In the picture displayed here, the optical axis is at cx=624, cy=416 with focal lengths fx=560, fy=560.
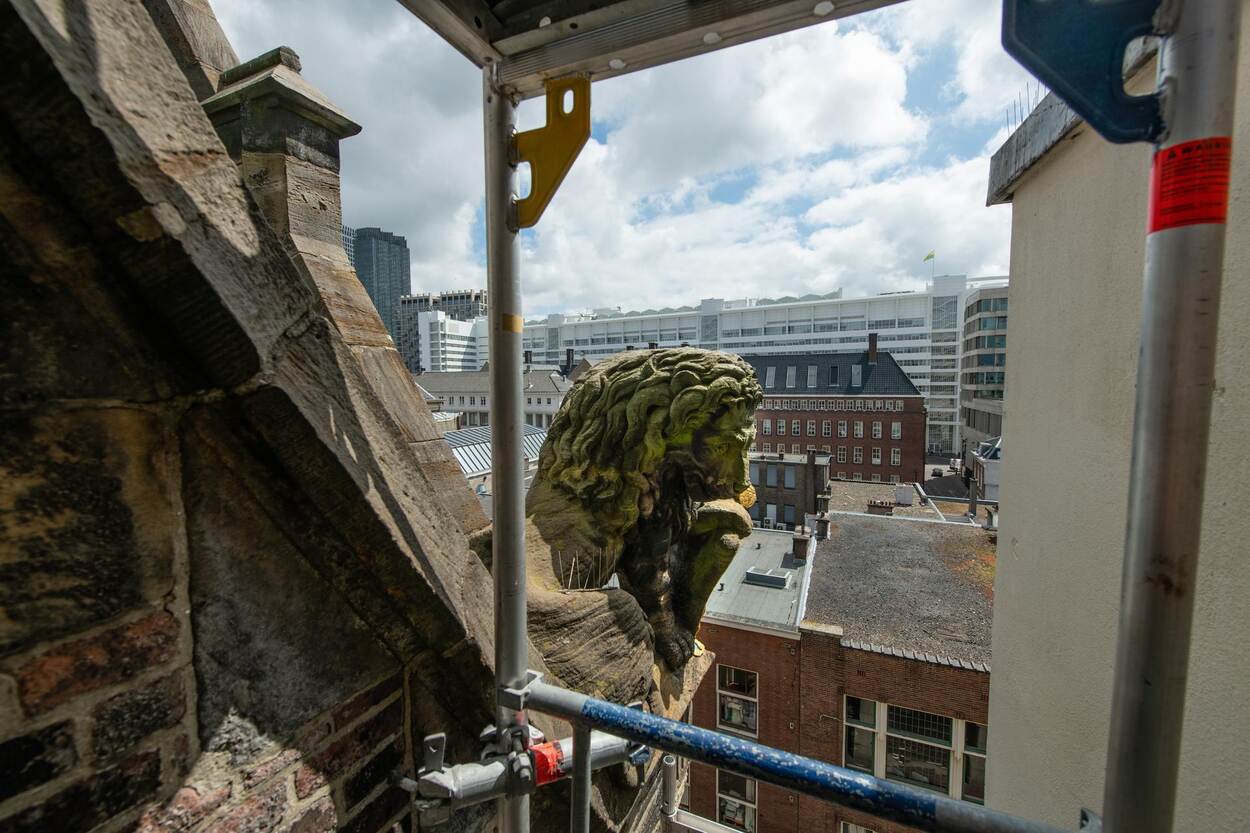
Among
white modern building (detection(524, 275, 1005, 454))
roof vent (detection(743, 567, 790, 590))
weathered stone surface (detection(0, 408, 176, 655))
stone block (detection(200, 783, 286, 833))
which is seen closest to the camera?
weathered stone surface (detection(0, 408, 176, 655))

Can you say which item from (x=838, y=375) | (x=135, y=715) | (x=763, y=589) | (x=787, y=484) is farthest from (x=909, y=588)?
(x=838, y=375)

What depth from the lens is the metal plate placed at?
1.12m

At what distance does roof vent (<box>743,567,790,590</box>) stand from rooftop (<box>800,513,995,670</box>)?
1.98ft

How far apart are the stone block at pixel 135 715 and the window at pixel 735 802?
1264 centimetres

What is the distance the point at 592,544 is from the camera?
122 inches

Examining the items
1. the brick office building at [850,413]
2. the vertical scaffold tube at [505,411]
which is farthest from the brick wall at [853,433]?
the vertical scaffold tube at [505,411]

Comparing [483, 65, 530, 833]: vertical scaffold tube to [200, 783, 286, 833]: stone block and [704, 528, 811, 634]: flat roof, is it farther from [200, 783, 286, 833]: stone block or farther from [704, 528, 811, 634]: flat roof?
[704, 528, 811, 634]: flat roof

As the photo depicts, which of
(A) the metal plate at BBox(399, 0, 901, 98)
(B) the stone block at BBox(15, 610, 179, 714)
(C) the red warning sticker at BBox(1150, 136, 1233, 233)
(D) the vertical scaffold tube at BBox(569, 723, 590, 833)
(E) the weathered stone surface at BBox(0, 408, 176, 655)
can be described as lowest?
(D) the vertical scaffold tube at BBox(569, 723, 590, 833)

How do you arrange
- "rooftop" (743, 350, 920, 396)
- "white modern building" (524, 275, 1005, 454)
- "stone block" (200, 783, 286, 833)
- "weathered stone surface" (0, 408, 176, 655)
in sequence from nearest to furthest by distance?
"weathered stone surface" (0, 408, 176, 655) → "stone block" (200, 783, 286, 833) → "rooftop" (743, 350, 920, 396) → "white modern building" (524, 275, 1005, 454)

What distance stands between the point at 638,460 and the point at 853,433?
110 feet

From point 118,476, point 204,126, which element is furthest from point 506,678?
point 204,126

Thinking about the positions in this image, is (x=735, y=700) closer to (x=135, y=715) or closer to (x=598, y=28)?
(x=135, y=715)

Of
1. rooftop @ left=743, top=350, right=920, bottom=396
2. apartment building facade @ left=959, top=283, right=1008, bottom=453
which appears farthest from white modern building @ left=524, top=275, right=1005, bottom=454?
rooftop @ left=743, top=350, right=920, bottom=396

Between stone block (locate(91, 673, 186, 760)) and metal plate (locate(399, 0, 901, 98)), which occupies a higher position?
metal plate (locate(399, 0, 901, 98))
